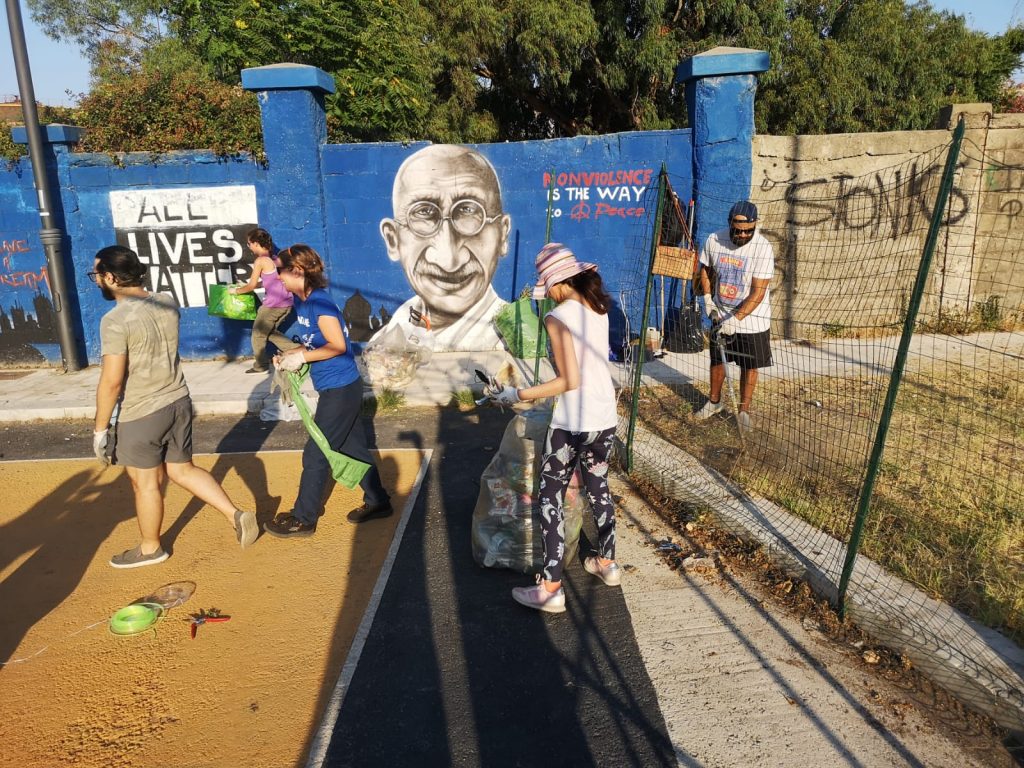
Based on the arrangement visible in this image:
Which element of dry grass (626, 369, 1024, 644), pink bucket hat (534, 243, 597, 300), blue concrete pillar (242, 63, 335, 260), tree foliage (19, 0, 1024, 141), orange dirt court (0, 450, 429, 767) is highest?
tree foliage (19, 0, 1024, 141)

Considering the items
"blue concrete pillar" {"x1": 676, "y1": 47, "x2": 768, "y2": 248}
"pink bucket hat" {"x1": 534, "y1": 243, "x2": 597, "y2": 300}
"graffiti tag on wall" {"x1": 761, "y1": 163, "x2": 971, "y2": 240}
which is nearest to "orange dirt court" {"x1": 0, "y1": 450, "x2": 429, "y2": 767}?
"pink bucket hat" {"x1": 534, "y1": 243, "x2": 597, "y2": 300}

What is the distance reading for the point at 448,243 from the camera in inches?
349

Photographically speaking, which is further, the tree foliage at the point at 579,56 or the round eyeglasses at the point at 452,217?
the tree foliage at the point at 579,56

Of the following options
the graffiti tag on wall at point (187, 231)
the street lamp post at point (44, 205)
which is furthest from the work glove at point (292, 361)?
the street lamp post at point (44, 205)

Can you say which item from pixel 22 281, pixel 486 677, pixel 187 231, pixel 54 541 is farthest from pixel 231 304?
pixel 486 677

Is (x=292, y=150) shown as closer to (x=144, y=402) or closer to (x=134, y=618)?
(x=144, y=402)

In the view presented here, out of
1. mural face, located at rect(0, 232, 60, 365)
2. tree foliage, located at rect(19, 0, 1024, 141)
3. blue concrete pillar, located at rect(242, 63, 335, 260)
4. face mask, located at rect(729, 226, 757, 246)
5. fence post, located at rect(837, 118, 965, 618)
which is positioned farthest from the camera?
tree foliage, located at rect(19, 0, 1024, 141)

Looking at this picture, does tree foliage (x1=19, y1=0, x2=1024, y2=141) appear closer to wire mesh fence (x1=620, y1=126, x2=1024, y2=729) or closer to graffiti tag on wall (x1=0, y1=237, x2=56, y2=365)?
graffiti tag on wall (x1=0, y1=237, x2=56, y2=365)

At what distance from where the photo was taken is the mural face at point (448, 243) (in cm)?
870

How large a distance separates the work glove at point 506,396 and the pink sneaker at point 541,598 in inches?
36.8

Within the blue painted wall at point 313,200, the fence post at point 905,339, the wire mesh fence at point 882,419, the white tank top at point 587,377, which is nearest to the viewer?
the fence post at point 905,339

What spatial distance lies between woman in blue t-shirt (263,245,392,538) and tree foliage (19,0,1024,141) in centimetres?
691

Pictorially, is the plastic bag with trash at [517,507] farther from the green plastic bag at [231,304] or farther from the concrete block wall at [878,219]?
the concrete block wall at [878,219]

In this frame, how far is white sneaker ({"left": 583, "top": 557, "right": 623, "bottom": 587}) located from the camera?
12.1 feet
